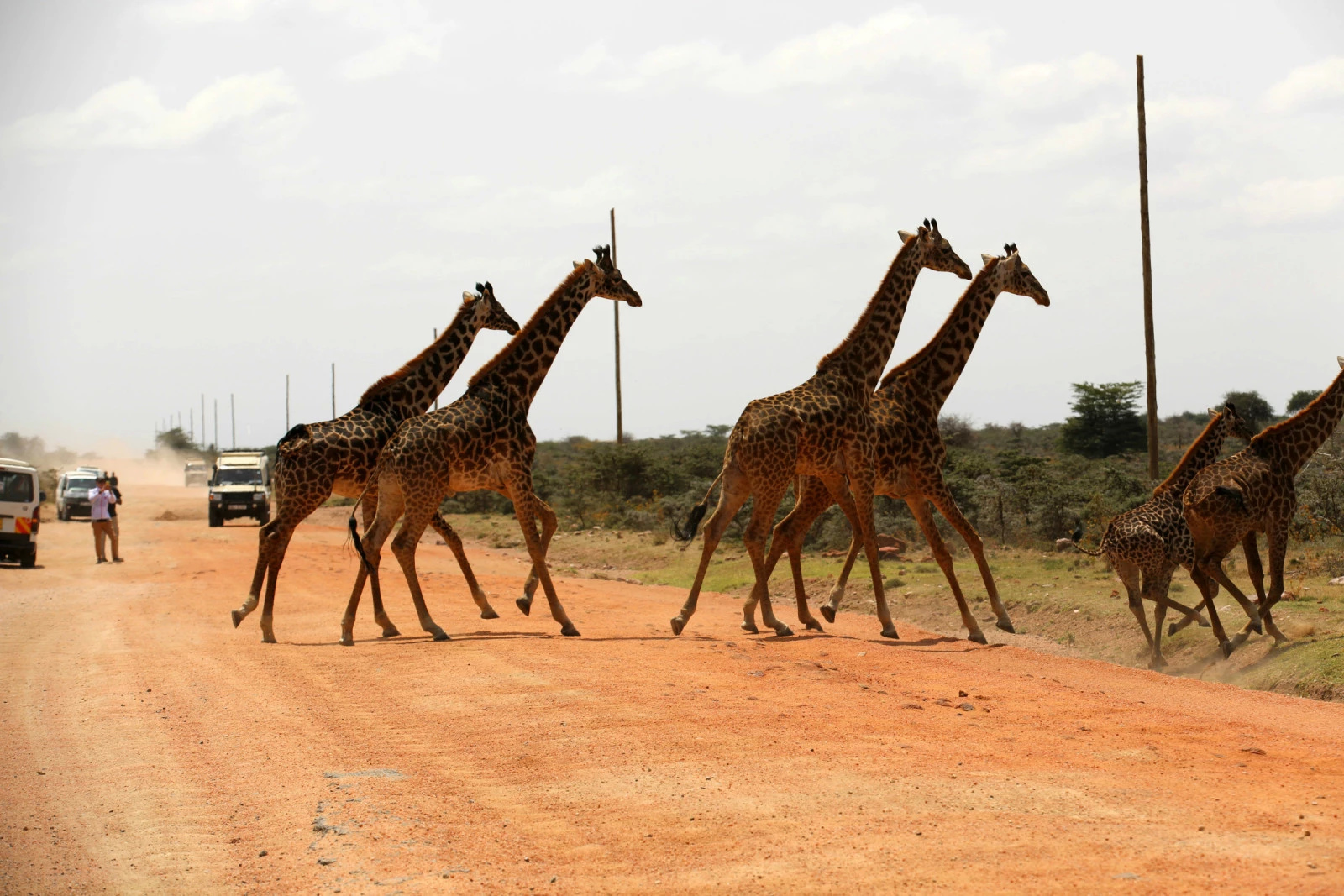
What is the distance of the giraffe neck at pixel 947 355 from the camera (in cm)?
1366

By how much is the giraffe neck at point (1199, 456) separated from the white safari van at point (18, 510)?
70.0 ft

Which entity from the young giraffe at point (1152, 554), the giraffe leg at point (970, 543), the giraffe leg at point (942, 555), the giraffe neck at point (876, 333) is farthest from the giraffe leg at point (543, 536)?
the young giraffe at point (1152, 554)

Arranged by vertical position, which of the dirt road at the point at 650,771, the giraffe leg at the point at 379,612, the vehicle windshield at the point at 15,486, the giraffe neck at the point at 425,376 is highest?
the giraffe neck at the point at 425,376

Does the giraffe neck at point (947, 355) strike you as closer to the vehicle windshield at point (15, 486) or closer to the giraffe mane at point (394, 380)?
the giraffe mane at point (394, 380)

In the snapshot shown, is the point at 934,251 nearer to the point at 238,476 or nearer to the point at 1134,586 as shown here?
the point at 1134,586

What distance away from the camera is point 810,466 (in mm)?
12320

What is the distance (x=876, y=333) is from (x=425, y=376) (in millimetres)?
5145

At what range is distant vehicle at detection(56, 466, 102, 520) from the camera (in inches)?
1742

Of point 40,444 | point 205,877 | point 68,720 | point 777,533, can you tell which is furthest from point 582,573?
point 40,444

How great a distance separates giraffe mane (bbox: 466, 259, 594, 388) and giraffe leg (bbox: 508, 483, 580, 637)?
1.22 metres

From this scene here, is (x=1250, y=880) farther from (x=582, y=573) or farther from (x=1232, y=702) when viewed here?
(x=582, y=573)

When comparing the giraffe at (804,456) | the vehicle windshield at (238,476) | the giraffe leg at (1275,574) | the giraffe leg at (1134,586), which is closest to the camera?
the giraffe leg at (1275,574)

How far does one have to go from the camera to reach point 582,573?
902 inches

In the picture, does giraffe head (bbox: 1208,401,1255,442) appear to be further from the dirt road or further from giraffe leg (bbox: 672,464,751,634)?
giraffe leg (bbox: 672,464,751,634)
